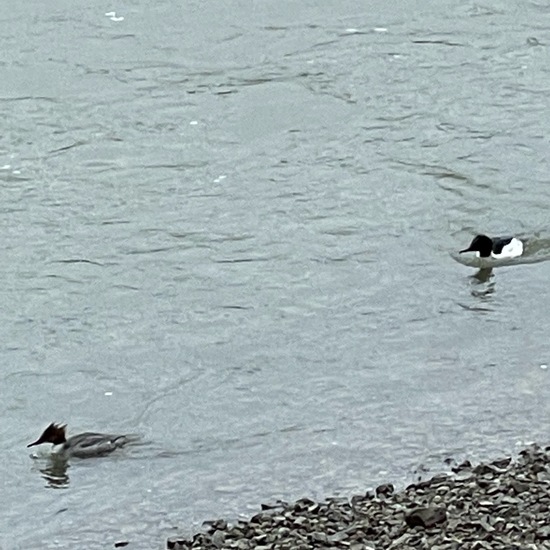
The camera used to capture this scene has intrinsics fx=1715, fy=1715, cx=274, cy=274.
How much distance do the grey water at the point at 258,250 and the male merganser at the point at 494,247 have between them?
0.50ft

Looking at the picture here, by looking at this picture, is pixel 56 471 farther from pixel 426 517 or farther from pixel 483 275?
pixel 483 275

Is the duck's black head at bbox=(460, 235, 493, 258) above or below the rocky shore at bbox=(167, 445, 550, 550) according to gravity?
above

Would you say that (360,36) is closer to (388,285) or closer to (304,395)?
(388,285)

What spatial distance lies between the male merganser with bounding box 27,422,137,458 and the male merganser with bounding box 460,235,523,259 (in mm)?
4128

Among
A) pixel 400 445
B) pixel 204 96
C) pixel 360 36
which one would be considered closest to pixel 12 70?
pixel 204 96

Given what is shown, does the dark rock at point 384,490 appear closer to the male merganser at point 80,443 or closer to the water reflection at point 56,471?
the male merganser at point 80,443

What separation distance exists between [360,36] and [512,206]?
4.75 metres

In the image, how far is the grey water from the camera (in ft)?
38.0

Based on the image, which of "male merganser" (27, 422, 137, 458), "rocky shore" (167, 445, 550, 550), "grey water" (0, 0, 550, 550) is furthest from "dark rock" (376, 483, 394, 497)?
"male merganser" (27, 422, 137, 458)

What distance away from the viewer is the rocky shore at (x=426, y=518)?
30.1 feet

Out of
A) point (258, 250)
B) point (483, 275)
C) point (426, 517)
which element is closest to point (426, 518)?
point (426, 517)

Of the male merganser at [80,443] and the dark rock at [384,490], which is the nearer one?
the dark rock at [384,490]

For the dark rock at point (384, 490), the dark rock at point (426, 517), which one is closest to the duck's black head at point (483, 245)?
the dark rock at point (384, 490)

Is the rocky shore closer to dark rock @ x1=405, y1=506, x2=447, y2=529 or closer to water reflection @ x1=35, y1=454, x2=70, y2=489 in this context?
dark rock @ x1=405, y1=506, x2=447, y2=529
